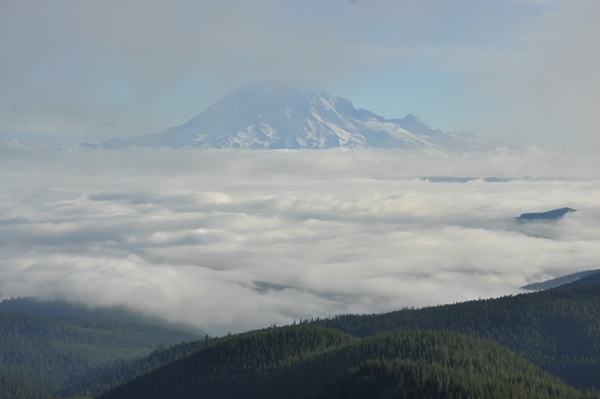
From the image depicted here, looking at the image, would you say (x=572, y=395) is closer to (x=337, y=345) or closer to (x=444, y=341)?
(x=444, y=341)

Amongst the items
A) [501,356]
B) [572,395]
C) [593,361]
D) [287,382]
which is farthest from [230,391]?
[593,361]

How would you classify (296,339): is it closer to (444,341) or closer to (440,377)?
(444,341)

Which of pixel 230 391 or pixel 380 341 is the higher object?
pixel 380 341

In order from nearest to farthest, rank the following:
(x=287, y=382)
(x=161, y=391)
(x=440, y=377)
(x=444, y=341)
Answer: (x=440, y=377), (x=287, y=382), (x=444, y=341), (x=161, y=391)

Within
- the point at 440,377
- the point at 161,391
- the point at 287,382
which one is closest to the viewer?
the point at 440,377

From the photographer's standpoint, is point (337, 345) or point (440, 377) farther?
point (337, 345)

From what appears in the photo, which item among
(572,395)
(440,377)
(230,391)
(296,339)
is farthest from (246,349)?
(572,395)
